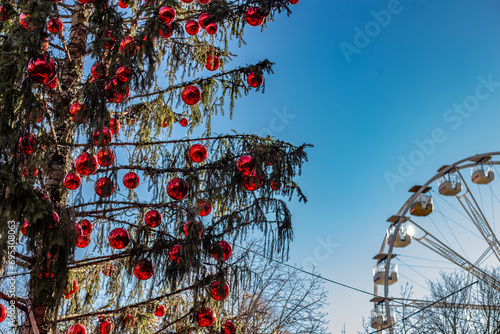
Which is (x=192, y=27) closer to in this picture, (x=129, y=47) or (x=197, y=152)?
(x=129, y=47)

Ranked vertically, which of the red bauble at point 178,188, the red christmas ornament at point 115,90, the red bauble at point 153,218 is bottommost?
the red bauble at point 153,218

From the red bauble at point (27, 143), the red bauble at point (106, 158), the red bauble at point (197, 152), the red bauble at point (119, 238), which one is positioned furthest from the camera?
the red bauble at point (197, 152)

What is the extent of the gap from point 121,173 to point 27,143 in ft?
3.58

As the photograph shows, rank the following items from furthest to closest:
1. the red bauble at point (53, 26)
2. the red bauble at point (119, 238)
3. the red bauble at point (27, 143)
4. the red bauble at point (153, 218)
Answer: the red bauble at point (153, 218) → the red bauble at point (119, 238) → the red bauble at point (27, 143) → the red bauble at point (53, 26)

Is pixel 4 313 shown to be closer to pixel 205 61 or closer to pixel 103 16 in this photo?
pixel 103 16

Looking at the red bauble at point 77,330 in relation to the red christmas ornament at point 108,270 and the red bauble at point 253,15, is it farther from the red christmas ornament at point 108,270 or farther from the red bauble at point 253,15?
the red bauble at point 253,15

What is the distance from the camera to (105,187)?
4238 millimetres

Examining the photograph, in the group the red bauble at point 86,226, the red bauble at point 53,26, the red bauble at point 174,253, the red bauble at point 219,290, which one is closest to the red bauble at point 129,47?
the red bauble at point 53,26

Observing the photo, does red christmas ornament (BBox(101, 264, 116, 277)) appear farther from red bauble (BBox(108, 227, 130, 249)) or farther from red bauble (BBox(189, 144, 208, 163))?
red bauble (BBox(189, 144, 208, 163))

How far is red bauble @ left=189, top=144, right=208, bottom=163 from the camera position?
15.2ft

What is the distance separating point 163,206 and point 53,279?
1151 mm

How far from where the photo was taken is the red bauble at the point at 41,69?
362 centimetres

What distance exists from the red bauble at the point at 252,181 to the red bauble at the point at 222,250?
0.50m

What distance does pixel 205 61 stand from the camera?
5445 mm
